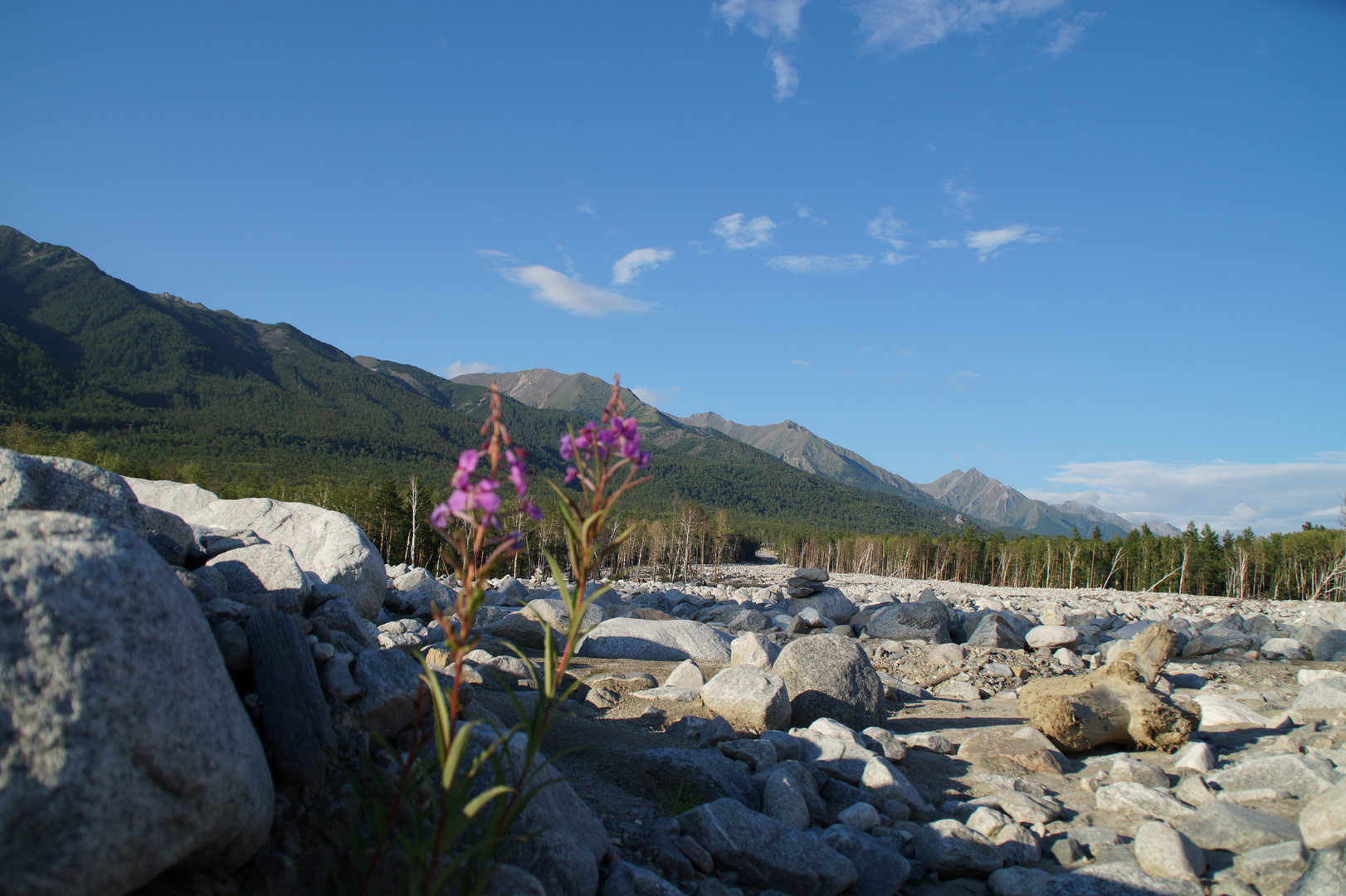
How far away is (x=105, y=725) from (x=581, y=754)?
5248mm

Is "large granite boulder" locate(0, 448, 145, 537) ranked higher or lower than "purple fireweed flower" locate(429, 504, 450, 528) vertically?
lower

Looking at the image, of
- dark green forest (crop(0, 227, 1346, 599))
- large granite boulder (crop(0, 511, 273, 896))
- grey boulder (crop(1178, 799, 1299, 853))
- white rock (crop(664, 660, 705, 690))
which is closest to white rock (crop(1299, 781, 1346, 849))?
grey boulder (crop(1178, 799, 1299, 853))

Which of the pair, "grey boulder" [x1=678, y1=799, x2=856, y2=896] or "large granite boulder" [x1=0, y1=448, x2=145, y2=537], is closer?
"large granite boulder" [x1=0, y1=448, x2=145, y2=537]

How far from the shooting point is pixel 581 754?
7164 millimetres

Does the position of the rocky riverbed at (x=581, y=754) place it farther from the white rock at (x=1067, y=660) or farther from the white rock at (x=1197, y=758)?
the white rock at (x=1067, y=660)

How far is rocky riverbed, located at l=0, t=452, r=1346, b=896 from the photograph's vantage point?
2.54 m

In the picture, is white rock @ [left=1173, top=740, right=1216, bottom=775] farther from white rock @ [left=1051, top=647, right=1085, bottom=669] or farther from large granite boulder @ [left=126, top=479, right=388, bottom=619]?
large granite boulder @ [left=126, top=479, right=388, bottom=619]

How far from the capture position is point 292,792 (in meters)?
3.76

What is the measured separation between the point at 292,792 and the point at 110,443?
142 metres

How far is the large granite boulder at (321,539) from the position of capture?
13.7m

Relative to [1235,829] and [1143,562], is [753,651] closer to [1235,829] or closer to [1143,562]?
[1235,829]

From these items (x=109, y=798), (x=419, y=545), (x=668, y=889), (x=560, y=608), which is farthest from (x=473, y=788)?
(x=419, y=545)

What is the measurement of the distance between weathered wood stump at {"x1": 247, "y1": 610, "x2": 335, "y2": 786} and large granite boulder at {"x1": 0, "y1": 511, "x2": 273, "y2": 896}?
0.66m

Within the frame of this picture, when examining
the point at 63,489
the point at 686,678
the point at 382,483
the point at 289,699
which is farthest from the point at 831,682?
the point at 382,483
